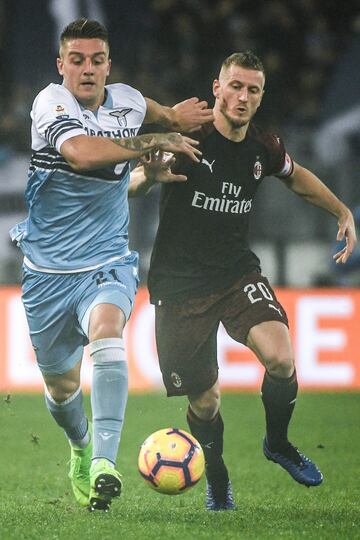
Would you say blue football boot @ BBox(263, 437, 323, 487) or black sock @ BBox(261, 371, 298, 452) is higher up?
black sock @ BBox(261, 371, 298, 452)

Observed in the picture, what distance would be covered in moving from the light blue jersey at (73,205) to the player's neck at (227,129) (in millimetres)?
571

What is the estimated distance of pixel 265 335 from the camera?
5945 mm

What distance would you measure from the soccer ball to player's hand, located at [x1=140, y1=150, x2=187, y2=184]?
133 centimetres

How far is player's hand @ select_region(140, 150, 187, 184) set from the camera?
6.04 metres

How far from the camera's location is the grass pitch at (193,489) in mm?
5168

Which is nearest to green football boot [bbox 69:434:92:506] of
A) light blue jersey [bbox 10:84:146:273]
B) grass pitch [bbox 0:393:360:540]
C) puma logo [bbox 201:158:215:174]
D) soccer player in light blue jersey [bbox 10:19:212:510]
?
soccer player in light blue jersey [bbox 10:19:212:510]

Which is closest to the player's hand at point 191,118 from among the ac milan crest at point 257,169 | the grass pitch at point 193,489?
the ac milan crest at point 257,169

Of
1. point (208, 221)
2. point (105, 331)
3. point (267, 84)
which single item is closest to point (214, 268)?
point (208, 221)

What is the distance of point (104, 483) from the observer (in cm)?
513

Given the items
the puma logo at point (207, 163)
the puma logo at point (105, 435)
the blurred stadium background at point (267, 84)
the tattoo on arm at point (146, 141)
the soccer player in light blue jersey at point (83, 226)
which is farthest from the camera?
the blurred stadium background at point (267, 84)

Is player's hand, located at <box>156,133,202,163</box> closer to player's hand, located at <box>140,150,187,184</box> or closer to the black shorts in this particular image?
player's hand, located at <box>140,150,187,184</box>

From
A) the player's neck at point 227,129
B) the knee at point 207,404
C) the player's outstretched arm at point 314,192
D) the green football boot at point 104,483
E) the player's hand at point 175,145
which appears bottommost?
the knee at point 207,404

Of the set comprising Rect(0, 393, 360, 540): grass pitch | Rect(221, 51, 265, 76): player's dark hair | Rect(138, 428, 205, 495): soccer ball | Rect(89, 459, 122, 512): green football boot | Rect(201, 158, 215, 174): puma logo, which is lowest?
Rect(0, 393, 360, 540): grass pitch

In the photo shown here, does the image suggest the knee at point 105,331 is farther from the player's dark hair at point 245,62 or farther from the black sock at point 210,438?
the player's dark hair at point 245,62
